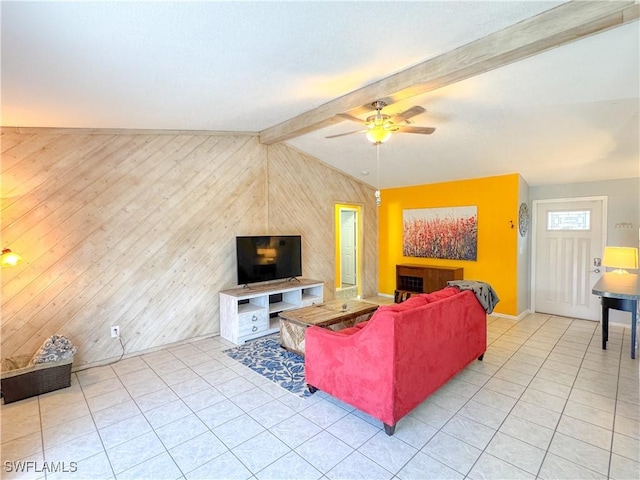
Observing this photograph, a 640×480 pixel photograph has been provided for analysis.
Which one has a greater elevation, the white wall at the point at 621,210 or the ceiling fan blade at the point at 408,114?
the ceiling fan blade at the point at 408,114

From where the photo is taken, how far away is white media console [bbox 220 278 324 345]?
163 inches

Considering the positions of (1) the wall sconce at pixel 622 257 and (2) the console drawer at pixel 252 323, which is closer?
(1) the wall sconce at pixel 622 257

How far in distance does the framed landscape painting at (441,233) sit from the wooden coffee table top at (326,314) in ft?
8.67

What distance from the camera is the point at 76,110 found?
285 centimetres

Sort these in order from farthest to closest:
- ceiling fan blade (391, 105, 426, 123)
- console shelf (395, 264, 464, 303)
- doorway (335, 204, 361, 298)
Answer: doorway (335, 204, 361, 298) < console shelf (395, 264, 464, 303) < ceiling fan blade (391, 105, 426, 123)

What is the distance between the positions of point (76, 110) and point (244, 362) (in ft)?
9.90

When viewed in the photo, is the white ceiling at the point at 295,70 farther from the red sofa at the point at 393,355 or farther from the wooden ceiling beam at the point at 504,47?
the red sofa at the point at 393,355

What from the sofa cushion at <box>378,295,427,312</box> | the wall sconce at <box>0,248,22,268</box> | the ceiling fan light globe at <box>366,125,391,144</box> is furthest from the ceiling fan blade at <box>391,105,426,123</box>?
the wall sconce at <box>0,248,22,268</box>

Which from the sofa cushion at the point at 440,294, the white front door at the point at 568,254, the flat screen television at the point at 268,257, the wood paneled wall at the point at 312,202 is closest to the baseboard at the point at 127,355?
the flat screen television at the point at 268,257

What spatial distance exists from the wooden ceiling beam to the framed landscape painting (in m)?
3.35

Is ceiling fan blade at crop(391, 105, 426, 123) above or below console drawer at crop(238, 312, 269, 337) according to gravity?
above

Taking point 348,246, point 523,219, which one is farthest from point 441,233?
point 348,246

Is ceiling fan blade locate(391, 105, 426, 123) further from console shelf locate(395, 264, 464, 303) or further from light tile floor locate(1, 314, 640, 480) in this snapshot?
console shelf locate(395, 264, 464, 303)

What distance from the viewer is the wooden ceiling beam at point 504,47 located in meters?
1.86
